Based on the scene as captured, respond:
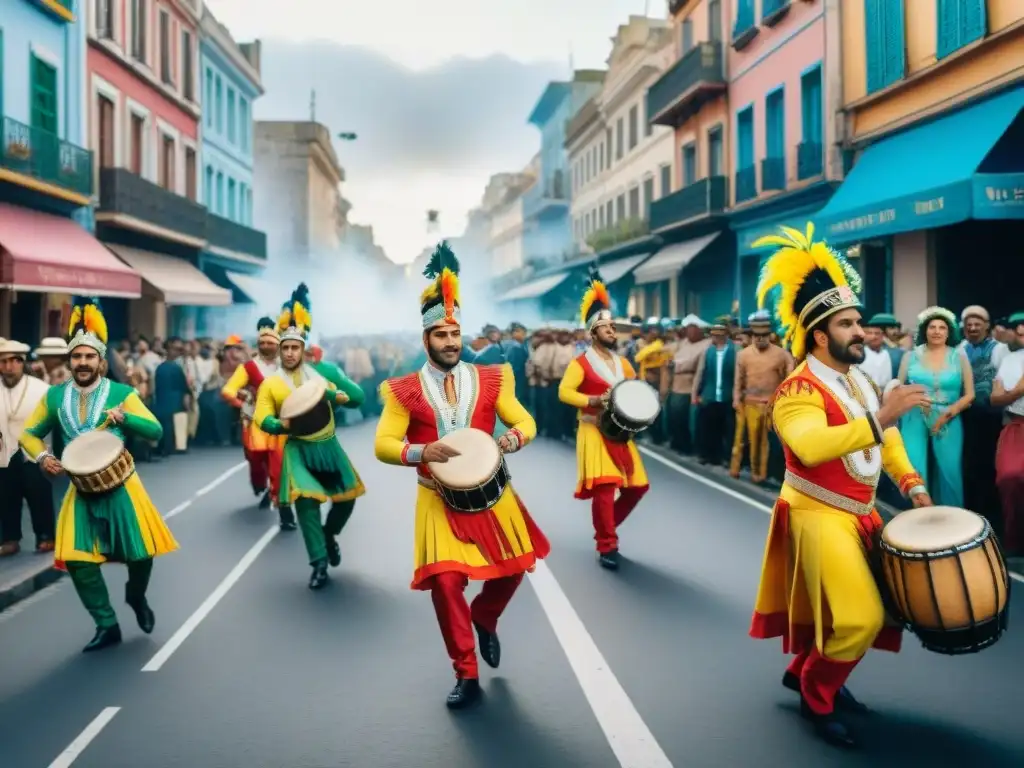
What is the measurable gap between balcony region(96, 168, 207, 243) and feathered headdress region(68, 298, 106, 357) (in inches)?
795

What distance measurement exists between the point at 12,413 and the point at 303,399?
289 cm

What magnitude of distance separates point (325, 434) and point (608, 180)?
4030cm

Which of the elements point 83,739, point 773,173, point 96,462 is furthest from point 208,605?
point 773,173

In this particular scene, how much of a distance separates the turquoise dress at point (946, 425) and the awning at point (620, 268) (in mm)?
28085

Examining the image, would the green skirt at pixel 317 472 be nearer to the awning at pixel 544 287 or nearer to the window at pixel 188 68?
the window at pixel 188 68

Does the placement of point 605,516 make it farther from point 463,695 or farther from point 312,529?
point 463,695

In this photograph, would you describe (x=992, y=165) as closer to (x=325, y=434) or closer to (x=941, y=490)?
(x=941, y=490)

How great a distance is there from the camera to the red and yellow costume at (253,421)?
11.3 m

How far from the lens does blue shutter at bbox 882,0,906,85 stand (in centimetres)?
1947

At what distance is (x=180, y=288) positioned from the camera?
97.2 feet

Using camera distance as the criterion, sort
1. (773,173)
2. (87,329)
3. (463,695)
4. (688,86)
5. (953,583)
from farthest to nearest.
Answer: (688,86) → (773,173) → (87,329) → (463,695) → (953,583)

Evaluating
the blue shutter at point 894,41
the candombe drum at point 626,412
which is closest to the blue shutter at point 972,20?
the blue shutter at point 894,41

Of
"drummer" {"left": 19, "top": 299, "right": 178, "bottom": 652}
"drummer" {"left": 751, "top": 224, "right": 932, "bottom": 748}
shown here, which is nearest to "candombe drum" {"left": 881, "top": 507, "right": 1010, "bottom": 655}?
"drummer" {"left": 751, "top": 224, "right": 932, "bottom": 748}

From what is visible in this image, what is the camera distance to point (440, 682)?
6148 mm
